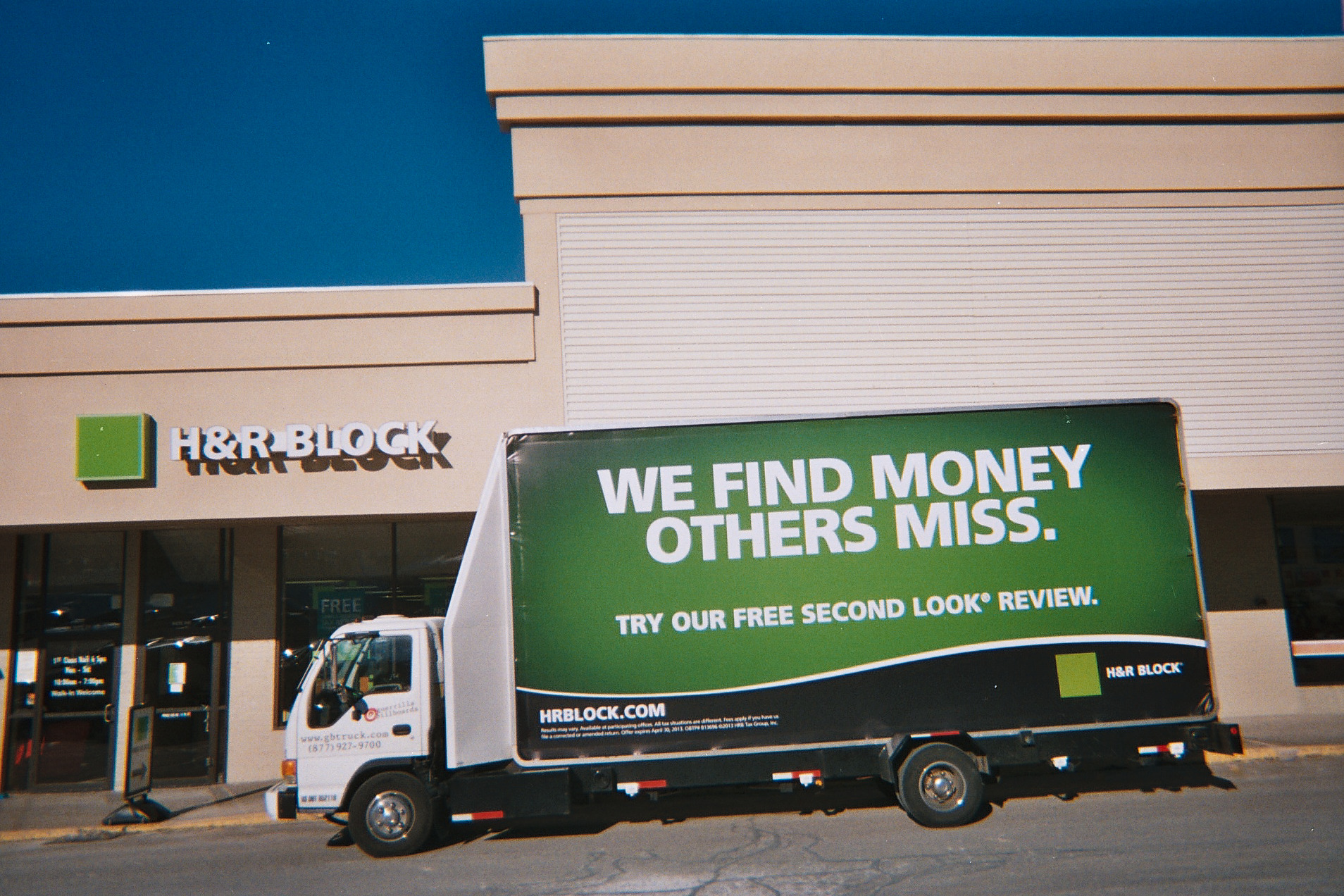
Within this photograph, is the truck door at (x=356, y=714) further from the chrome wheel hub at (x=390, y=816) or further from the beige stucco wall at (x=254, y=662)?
the beige stucco wall at (x=254, y=662)

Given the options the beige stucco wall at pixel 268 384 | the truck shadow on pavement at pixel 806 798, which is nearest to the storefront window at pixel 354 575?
the beige stucco wall at pixel 268 384

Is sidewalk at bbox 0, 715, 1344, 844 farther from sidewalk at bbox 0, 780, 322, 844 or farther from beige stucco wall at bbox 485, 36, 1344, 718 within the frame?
beige stucco wall at bbox 485, 36, 1344, 718

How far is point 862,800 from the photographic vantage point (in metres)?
9.54

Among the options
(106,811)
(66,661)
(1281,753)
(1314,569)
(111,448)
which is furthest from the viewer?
(1314,569)

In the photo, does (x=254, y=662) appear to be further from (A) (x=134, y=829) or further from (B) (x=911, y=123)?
(B) (x=911, y=123)

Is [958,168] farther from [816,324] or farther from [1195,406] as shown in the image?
[1195,406]

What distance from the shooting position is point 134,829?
10.2m

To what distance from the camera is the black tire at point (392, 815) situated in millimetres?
8133

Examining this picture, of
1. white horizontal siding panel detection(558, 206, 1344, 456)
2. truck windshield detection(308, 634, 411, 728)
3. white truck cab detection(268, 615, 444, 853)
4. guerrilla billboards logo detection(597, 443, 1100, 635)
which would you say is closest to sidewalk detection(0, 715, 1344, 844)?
white truck cab detection(268, 615, 444, 853)

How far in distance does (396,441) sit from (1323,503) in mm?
13633

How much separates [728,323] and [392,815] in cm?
745

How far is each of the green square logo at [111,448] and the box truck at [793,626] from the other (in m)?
5.14

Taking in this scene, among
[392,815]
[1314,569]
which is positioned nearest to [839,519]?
[392,815]

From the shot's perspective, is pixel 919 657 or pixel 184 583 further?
pixel 184 583
